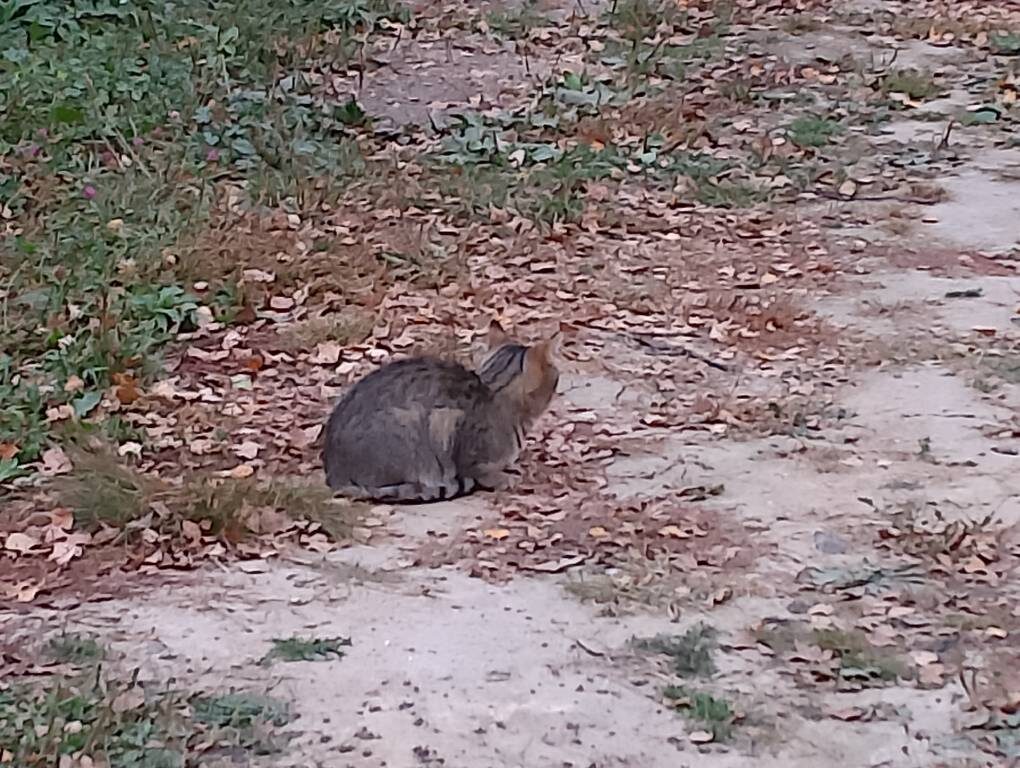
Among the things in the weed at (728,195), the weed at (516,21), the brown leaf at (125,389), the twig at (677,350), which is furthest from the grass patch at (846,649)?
the weed at (516,21)

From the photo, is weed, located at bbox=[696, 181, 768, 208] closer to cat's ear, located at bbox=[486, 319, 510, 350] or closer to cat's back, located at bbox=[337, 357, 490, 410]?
cat's ear, located at bbox=[486, 319, 510, 350]

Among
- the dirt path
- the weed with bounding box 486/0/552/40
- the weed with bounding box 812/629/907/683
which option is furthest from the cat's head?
the weed with bounding box 486/0/552/40

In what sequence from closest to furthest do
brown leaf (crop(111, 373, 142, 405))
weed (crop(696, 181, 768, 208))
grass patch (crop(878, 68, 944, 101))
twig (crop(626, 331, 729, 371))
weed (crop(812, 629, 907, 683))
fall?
1. weed (crop(812, 629, 907, 683))
2. brown leaf (crop(111, 373, 142, 405))
3. twig (crop(626, 331, 729, 371))
4. weed (crop(696, 181, 768, 208))
5. grass patch (crop(878, 68, 944, 101))

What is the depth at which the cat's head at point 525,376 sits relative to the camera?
5254mm

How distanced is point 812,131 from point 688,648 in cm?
522

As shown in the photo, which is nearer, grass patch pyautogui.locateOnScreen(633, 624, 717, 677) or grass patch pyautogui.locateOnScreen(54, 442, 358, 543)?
grass patch pyautogui.locateOnScreen(633, 624, 717, 677)

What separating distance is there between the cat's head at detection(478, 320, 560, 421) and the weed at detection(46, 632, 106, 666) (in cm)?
155

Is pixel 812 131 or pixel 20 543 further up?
pixel 812 131

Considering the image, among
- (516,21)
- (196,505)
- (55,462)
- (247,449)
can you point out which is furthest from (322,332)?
(516,21)

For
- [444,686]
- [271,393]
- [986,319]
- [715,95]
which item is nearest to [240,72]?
[715,95]

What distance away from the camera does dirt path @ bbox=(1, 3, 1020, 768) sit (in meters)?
3.78

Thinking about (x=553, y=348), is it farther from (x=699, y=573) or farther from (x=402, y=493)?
(x=699, y=573)

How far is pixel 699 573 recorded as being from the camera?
4.52 m

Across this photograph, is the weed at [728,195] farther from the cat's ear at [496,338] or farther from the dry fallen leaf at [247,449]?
the dry fallen leaf at [247,449]
